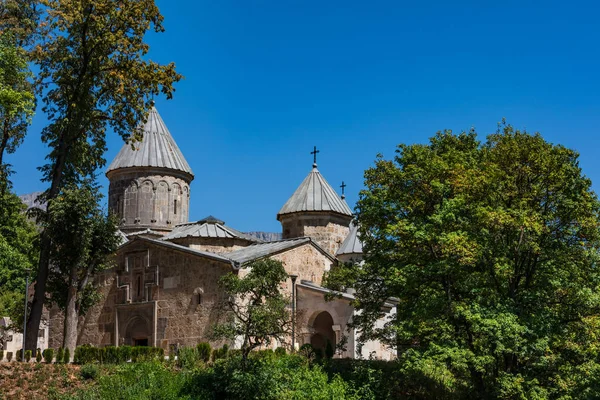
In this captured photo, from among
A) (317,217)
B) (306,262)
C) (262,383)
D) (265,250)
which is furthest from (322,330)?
(262,383)

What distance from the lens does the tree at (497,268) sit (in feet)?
53.9

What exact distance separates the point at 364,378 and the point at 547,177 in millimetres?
7489

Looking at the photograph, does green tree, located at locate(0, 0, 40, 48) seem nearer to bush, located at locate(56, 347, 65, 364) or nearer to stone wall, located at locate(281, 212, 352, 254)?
bush, located at locate(56, 347, 65, 364)

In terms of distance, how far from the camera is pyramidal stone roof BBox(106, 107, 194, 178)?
33531 millimetres

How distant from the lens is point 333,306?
1008 inches

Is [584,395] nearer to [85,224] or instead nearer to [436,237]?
[436,237]

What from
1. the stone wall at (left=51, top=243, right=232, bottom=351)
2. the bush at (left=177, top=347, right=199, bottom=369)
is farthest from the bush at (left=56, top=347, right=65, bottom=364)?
the stone wall at (left=51, top=243, right=232, bottom=351)

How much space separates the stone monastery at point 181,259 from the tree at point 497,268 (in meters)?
3.35

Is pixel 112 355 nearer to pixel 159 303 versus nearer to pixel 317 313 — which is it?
pixel 159 303

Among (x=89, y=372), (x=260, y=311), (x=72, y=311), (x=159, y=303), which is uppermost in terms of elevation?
(x=159, y=303)

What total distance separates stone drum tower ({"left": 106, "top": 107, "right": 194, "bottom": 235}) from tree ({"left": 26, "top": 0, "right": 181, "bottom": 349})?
968 centimetres

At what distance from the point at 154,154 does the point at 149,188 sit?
1731 millimetres

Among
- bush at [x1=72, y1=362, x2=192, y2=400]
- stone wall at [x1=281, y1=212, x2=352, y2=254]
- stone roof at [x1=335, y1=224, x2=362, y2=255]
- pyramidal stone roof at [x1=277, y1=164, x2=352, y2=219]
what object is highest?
pyramidal stone roof at [x1=277, y1=164, x2=352, y2=219]

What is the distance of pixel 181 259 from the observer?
26.2 metres
